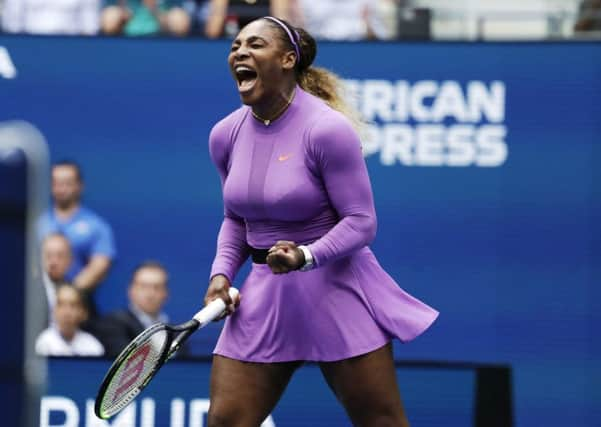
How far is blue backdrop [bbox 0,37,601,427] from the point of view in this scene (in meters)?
7.31

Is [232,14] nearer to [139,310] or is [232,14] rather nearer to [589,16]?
[139,310]

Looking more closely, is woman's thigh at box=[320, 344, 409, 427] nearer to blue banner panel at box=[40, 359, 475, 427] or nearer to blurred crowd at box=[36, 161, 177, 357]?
blue banner panel at box=[40, 359, 475, 427]

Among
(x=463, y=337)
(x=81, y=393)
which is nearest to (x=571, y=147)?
(x=463, y=337)

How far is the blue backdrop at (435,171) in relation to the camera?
24.0ft

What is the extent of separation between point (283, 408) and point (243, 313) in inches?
62.5

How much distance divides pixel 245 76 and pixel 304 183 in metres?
0.39

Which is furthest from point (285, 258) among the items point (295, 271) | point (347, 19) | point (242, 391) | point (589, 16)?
point (589, 16)

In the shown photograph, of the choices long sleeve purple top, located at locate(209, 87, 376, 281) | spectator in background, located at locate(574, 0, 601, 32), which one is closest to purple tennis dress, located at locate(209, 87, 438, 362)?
long sleeve purple top, located at locate(209, 87, 376, 281)

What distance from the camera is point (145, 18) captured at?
7.87 metres

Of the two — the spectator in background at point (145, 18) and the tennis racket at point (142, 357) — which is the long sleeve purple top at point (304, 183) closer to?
the tennis racket at point (142, 357)

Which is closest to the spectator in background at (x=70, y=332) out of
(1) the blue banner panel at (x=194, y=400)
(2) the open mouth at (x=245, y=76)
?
(1) the blue banner panel at (x=194, y=400)

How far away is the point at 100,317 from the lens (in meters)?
7.34

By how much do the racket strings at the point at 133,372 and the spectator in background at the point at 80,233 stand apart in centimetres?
322

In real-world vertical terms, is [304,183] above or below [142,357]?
above
